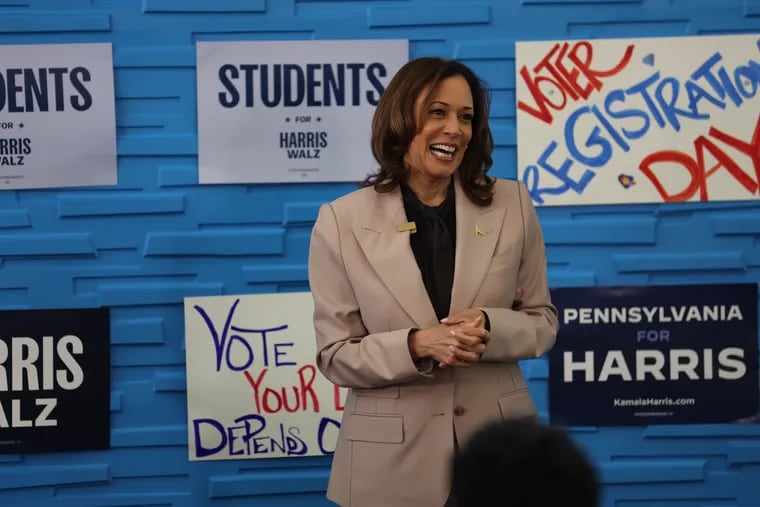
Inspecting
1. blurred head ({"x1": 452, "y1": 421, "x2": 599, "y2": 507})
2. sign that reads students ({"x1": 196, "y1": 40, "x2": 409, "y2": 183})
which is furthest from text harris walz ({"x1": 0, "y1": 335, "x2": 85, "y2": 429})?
blurred head ({"x1": 452, "y1": 421, "x2": 599, "y2": 507})

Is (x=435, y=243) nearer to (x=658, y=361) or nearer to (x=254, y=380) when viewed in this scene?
(x=254, y=380)

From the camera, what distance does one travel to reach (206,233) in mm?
2576

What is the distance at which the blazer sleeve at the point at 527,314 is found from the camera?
164 cm

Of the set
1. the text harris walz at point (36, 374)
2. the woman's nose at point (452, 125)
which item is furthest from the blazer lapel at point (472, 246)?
the text harris walz at point (36, 374)

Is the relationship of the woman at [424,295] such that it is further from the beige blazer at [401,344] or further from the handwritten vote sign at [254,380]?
the handwritten vote sign at [254,380]

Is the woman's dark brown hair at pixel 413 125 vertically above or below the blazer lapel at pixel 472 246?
above

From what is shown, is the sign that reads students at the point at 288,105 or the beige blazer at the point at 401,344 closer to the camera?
the beige blazer at the point at 401,344

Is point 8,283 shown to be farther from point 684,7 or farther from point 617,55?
point 684,7

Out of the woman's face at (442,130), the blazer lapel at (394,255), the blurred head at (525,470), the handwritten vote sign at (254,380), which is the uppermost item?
the woman's face at (442,130)

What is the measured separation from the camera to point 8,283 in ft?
8.45

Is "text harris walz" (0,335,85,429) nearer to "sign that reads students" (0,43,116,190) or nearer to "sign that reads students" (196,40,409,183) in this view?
"sign that reads students" (0,43,116,190)

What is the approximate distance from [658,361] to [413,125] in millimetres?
1269

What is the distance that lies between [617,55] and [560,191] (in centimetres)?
40

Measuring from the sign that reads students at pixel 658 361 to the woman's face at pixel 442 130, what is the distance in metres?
1.05
